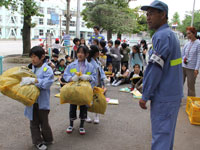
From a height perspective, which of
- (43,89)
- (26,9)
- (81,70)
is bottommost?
(43,89)

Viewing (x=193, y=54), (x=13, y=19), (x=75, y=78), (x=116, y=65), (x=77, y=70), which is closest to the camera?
(x=75, y=78)

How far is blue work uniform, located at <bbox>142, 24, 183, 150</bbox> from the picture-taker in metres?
2.29

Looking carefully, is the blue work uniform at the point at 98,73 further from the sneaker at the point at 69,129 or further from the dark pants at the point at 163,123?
the dark pants at the point at 163,123

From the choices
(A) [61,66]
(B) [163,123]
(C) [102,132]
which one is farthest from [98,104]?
(A) [61,66]

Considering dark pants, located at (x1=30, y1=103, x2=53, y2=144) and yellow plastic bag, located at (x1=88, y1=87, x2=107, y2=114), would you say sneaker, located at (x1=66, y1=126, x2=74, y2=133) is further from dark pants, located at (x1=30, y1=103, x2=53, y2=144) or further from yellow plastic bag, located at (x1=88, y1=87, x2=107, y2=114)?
dark pants, located at (x1=30, y1=103, x2=53, y2=144)

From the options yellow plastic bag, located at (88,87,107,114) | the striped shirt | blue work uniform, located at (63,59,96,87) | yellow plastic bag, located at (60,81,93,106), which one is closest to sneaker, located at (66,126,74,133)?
yellow plastic bag, located at (88,87,107,114)

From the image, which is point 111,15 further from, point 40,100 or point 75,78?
point 40,100

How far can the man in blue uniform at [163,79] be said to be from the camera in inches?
90.0

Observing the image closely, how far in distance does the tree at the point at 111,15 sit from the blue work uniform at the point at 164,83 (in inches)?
813

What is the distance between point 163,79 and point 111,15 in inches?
832

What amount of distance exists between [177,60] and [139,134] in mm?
2106

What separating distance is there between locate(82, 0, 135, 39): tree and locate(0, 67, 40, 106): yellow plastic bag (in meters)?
20.2

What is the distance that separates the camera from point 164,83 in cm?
235

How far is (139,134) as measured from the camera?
4.04 metres
